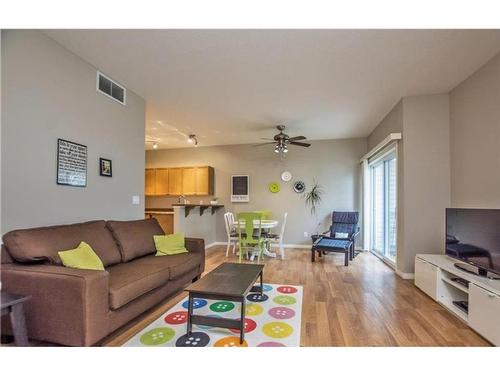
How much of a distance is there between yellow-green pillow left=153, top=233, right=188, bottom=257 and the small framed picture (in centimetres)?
103

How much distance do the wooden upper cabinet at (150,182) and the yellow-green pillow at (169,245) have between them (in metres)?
3.97

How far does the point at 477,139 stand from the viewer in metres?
3.07

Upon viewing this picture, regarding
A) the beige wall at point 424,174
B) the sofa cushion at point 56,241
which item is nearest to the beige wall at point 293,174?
the beige wall at point 424,174

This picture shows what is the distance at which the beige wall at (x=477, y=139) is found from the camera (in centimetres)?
277

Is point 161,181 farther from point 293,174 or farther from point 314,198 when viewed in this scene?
point 314,198

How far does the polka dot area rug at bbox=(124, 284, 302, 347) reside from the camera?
2.07 meters

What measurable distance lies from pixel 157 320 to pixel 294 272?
2411 mm

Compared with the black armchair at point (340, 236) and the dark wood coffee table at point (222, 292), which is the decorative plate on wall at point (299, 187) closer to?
the black armchair at point (340, 236)

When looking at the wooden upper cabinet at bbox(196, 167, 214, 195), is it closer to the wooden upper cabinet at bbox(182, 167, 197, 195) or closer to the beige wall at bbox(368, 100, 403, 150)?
the wooden upper cabinet at bbox(182, 167, 197, 195)

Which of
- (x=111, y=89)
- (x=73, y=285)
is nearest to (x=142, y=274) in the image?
(x=73, y=285)

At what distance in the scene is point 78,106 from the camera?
9.51ft

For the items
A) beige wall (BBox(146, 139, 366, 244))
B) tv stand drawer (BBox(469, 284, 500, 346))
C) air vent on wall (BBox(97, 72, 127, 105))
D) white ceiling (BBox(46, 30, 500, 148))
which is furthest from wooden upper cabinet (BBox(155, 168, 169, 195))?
tv stand drawer (BBox(469, 284, 500, 346))

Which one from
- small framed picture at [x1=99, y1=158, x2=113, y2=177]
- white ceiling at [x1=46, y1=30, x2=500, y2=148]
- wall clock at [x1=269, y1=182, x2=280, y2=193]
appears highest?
white ceiling at [x1=46, y1=30, x2=500, y2=148]
